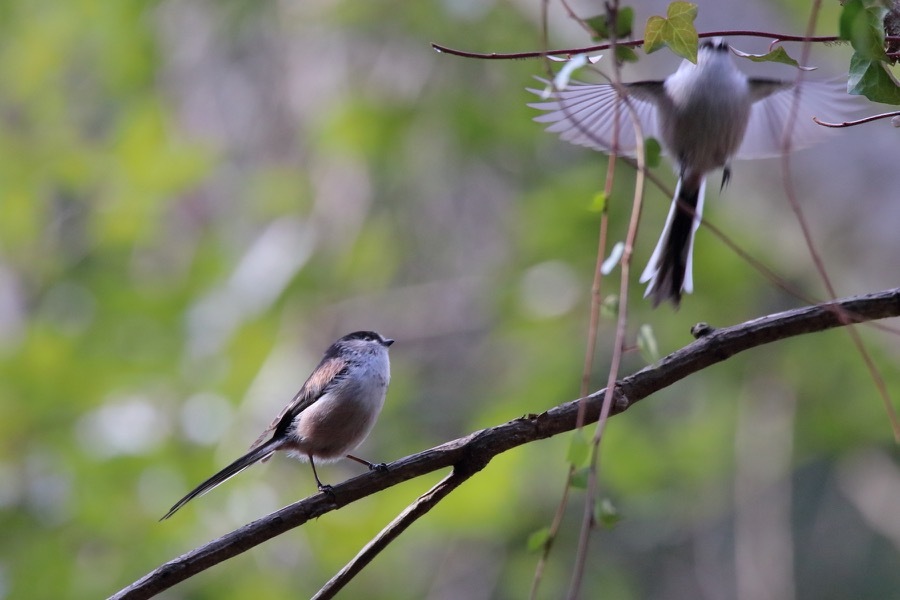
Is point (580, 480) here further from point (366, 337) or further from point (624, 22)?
point (366, 337)

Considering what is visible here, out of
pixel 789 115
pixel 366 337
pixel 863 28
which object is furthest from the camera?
pixel 366 337

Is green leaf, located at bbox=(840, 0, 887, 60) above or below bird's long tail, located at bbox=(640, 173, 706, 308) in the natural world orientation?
above

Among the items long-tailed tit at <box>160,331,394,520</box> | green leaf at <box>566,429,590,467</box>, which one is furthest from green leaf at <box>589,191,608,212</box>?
long-tailed tit at <box>160,331,394,520</box>

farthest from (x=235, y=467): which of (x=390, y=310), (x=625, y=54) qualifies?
(x=390, y=310)

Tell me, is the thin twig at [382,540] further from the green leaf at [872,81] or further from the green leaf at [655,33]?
the green leaf at [872,81]

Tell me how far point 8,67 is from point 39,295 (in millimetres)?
1808

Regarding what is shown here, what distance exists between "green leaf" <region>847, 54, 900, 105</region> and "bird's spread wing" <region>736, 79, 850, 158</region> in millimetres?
1139

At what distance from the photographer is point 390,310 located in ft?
19.8

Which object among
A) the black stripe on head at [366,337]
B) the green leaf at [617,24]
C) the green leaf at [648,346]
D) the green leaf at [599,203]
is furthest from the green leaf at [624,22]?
the black stripe on head at [366,337]

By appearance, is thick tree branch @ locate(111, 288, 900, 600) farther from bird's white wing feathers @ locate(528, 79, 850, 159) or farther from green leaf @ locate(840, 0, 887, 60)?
bird's white wing feathers @ locate(528, 79, 850, 159)

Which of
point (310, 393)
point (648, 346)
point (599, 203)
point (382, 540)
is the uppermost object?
point (599, 203)

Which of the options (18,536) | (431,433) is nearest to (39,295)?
(18,536)

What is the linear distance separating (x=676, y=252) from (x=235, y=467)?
135 centimetres

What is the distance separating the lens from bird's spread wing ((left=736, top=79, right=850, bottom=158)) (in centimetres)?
276
